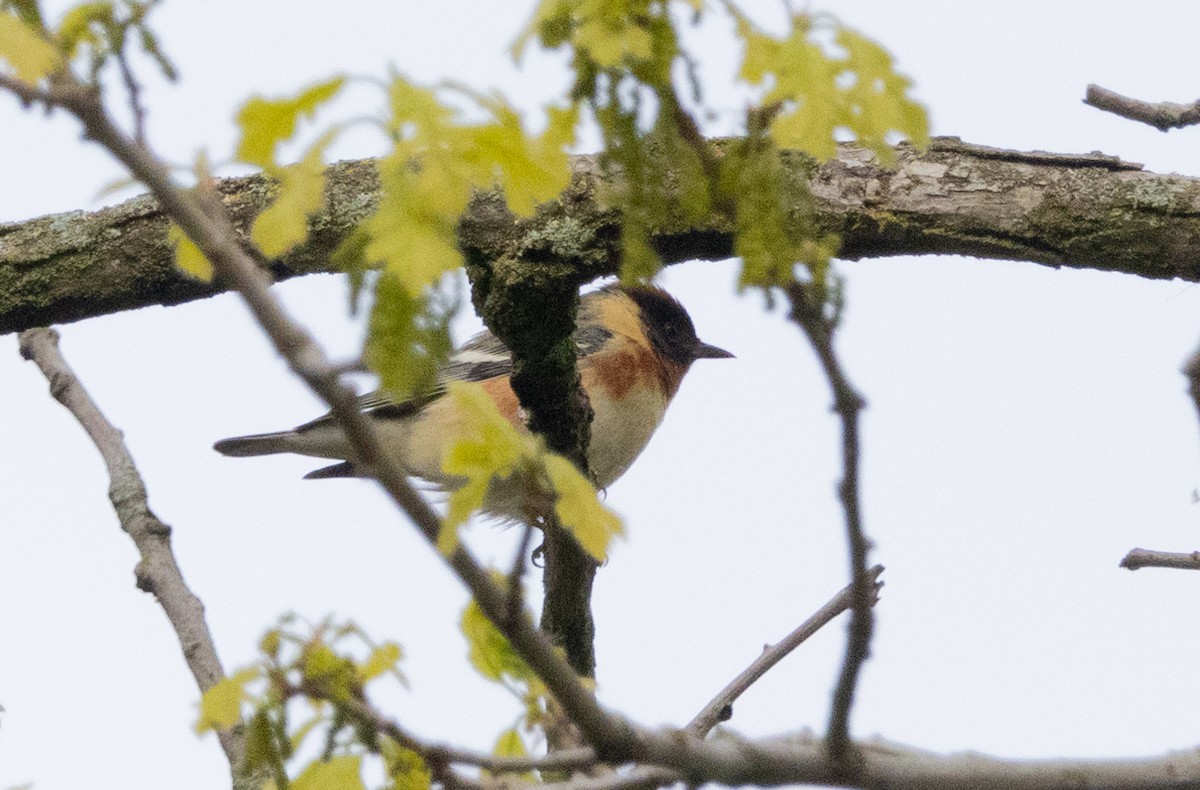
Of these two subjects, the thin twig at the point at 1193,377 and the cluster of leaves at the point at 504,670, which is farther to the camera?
the cluster of leaves at the point at 504,670

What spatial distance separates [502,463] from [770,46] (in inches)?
24.3

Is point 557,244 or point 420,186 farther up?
point 557,244

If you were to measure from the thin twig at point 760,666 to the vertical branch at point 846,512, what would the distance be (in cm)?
140

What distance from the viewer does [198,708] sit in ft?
7.41

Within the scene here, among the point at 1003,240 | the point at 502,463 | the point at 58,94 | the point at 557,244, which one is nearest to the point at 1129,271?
the point at 1003,240

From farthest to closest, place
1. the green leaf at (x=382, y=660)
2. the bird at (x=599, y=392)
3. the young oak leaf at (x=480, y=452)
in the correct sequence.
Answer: the bird at (x=599, y=392), the green leaf at (x=382, y=660), the young oak leaf at (x=480, y=452)

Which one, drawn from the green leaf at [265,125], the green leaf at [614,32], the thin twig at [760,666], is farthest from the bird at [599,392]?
the green leaf at [614,32]

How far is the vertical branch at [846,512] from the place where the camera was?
1625 millimetres

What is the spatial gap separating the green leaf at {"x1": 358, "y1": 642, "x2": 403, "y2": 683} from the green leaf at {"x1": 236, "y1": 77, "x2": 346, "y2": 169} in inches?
32.7

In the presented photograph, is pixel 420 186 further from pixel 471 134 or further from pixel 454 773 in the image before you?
pixel 454 773

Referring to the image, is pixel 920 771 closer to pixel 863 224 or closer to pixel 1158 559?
pixel 1158 559

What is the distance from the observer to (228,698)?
2131 mm

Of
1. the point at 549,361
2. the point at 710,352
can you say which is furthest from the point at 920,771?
the point at 710,352

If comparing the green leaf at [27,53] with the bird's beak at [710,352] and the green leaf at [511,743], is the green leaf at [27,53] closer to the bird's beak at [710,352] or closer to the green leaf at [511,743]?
the green leaf at [511,743]
